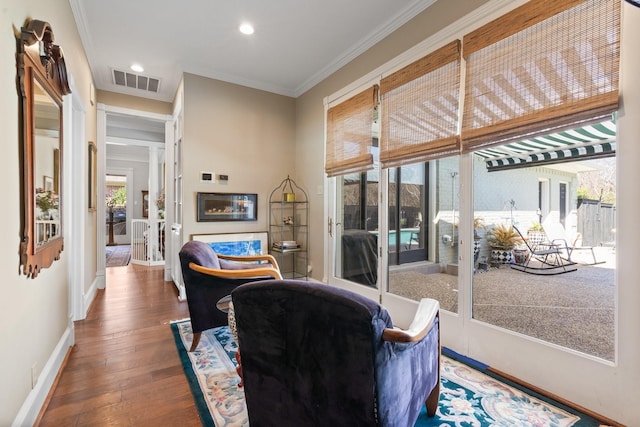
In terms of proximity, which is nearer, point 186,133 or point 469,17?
point 469,17

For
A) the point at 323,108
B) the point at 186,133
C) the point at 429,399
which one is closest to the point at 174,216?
the point at 186,133

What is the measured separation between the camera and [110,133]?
6.48 m

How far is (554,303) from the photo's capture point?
2102 millimetres

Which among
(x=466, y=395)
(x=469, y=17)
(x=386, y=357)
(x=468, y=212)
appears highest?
(x=469, y=17)

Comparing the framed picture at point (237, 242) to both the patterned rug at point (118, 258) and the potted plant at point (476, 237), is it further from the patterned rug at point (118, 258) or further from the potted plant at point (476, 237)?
the patterned rug at point (118, 258)

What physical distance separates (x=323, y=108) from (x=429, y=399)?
3.40 metres

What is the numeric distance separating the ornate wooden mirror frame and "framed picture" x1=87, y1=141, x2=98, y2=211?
1568mm

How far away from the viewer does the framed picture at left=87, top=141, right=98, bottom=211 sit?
366cm

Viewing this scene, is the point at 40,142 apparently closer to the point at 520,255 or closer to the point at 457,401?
the point at 457,401

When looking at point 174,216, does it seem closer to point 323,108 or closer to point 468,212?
point 323,108

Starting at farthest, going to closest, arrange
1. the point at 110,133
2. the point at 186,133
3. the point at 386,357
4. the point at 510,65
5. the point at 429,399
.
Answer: the point at 110,133 → the point at 186,133 → the point at 510,65 → the point at 429,399 → the point at 386,357

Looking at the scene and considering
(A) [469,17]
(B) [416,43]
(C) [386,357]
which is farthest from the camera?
(B) [416,43]

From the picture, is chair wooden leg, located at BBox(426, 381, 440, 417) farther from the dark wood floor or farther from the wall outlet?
the wall outlet

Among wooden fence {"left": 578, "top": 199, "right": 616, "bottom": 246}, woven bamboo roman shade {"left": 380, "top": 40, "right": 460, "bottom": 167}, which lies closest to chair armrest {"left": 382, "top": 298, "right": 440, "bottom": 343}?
wooden fence {"left": 578, "top": 199, "right": 616, "bottom": 246}
